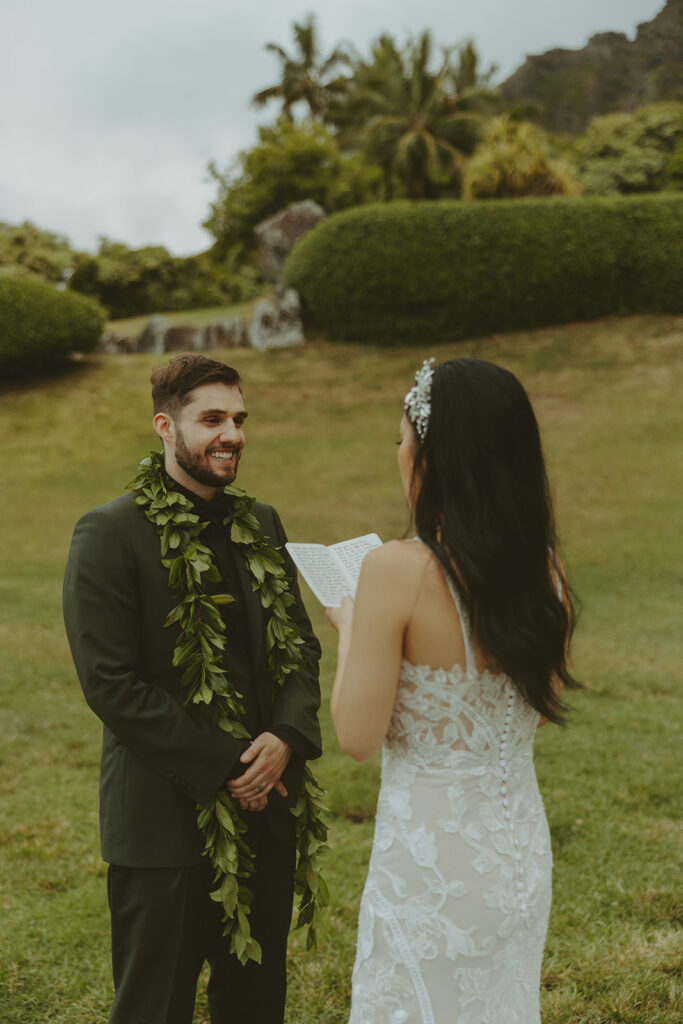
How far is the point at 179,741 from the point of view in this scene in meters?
2.42

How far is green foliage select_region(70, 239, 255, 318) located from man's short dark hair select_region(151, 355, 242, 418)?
35.7 meters

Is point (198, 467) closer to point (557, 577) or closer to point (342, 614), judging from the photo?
point (342, 614)

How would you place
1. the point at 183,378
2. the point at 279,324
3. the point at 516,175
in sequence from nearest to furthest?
the point at 183,378
the point at 279,324
the point at 516,175

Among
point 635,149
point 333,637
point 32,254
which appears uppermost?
point 635,149

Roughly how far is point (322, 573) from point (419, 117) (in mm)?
34587

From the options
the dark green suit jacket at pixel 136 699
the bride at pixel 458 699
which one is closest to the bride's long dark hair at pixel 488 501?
the bride at pixel 458 699

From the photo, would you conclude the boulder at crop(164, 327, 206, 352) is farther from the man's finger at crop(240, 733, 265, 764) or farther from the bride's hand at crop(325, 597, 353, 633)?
the bride's hand at crop(325, 597, 353, 633)

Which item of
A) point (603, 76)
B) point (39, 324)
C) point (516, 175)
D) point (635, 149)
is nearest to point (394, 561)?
point (603, 76)

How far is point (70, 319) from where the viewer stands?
20125 mm

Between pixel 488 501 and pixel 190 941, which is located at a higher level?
pixel 488 501

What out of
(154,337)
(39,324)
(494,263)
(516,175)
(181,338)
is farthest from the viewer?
(154,337)

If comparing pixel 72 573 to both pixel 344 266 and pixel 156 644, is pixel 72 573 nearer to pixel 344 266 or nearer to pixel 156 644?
pixel 156 644

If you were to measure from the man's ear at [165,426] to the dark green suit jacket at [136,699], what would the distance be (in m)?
0.26

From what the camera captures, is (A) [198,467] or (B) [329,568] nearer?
(B) [329,568]
